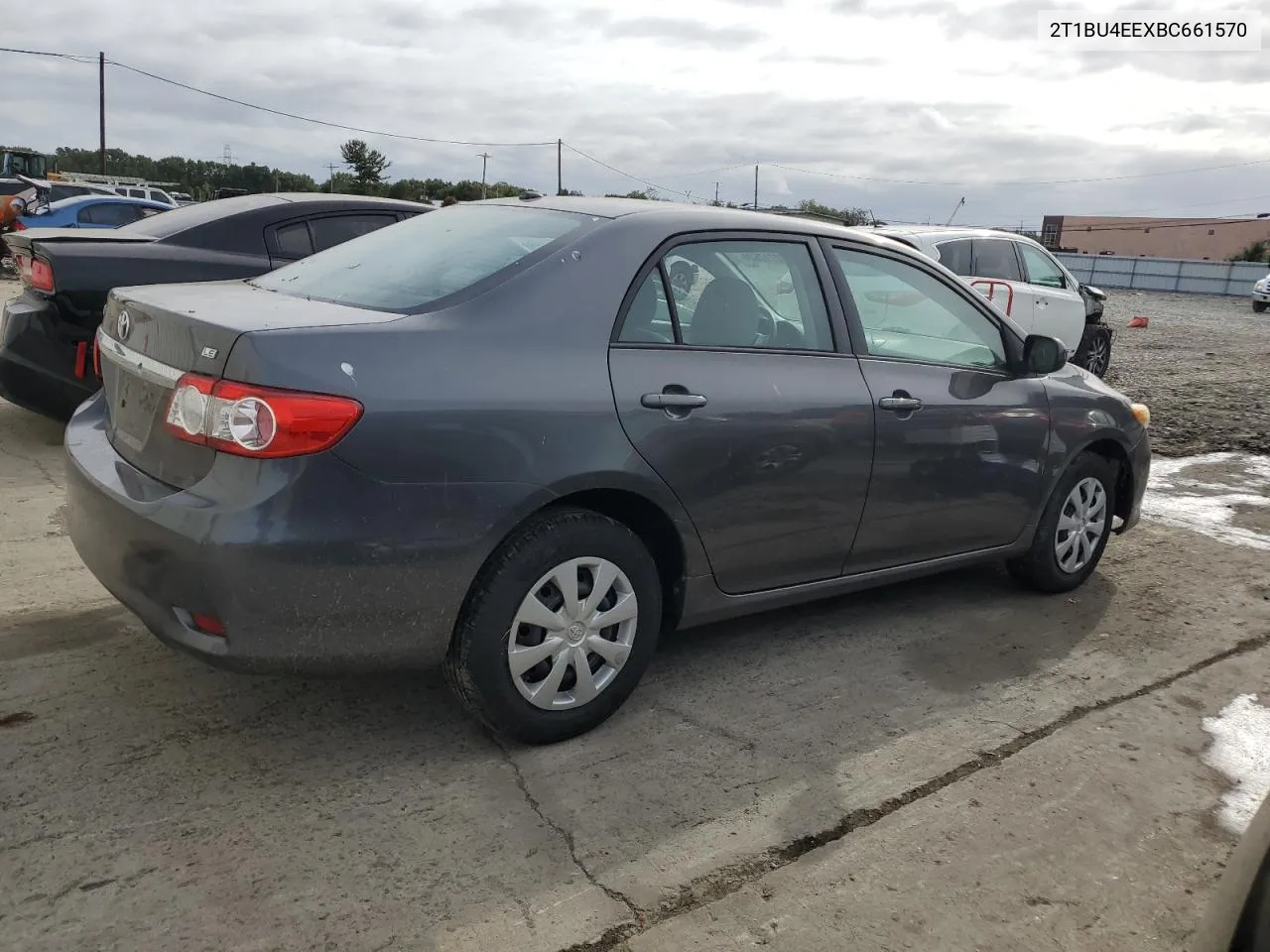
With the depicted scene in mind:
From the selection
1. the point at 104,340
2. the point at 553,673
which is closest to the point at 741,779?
the point at 553,673

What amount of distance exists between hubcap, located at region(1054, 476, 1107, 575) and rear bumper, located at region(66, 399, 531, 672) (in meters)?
2.99

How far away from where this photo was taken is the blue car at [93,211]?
14.8 metres

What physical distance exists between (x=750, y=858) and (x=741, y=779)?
40cm

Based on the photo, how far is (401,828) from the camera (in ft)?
9.24

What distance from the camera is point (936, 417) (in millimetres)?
4129

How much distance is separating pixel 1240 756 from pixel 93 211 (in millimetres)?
15798

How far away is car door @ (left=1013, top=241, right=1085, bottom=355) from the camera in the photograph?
11422mm

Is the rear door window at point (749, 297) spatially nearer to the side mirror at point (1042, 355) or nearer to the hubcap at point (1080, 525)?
the side mirror at point (1042, 355)

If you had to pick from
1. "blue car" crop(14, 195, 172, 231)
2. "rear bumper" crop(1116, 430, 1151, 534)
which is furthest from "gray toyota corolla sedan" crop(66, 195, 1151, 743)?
"blue car" crop(14, 195, 172, 231)

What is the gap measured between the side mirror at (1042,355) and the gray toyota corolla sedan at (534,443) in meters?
0.18

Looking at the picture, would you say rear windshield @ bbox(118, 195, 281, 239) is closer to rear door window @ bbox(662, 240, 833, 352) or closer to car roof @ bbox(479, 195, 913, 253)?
car roof @ bbox(479, 195, 913, 253)

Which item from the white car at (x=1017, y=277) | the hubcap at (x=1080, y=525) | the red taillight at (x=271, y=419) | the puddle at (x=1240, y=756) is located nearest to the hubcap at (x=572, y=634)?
the red taillight at (x=271, y=419)

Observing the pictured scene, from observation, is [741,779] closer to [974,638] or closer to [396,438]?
[396,438]

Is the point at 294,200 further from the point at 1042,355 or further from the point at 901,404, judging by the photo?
the point at 1042,355
